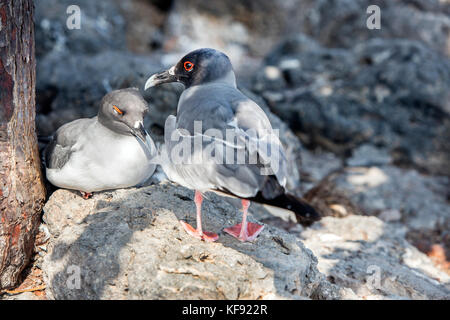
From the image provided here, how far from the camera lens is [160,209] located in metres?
3.86

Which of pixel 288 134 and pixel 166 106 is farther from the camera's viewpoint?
pixel 288 134

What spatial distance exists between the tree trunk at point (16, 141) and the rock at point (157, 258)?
0.28 meters

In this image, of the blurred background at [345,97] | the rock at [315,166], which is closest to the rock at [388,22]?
the blurred background at [345,97]

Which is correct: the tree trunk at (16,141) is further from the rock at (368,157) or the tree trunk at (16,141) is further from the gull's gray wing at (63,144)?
the rock at (368,157)

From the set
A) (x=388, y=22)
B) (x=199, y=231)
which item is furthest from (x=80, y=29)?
(x=199, y=231)

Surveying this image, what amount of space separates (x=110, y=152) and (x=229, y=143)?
124 cm

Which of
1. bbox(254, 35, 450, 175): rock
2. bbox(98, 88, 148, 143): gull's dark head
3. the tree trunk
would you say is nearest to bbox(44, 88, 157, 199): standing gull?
bbox(98, 88, 148, 143): gull's dark head

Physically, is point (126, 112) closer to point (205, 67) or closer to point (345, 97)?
point (205, 67)

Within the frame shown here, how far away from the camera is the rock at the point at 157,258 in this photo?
3.07 meters

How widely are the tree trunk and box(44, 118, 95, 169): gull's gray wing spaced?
24cm

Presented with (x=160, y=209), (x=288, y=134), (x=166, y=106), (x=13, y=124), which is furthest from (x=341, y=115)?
(x=13, y=124)

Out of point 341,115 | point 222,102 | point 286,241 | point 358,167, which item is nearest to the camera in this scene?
point 222,102

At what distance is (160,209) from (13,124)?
129 cm
